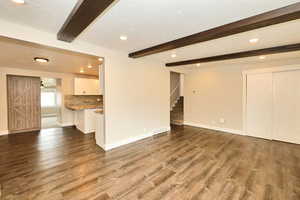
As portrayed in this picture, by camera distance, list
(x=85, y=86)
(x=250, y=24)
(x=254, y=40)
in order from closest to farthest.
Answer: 1. (x=250, y=24)
2. (x=254, y=40)
3. (x=85, y=86)

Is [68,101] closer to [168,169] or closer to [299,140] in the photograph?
[168,169]

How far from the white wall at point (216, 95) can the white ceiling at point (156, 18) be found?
1959 mm

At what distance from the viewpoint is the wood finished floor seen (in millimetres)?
1893

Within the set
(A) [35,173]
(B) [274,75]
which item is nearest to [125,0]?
(A) [35,173]

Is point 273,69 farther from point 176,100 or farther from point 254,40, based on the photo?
point 176,100

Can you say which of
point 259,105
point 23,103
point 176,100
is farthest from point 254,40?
point 23,103

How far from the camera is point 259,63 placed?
427 cm

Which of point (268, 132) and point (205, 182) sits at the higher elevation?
point (268, 132)

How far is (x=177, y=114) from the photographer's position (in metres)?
6.54

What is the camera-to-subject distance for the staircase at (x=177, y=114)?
635 cm

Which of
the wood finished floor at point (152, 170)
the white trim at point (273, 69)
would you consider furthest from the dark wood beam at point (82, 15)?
the white trim at point (273, 69)

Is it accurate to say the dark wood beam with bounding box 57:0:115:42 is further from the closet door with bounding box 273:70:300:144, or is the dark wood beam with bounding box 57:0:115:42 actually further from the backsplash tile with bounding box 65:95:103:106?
the closet door with bounding box 273:70:300:144

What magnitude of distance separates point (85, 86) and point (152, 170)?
5.03 metres

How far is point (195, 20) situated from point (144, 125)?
3.23 metres
